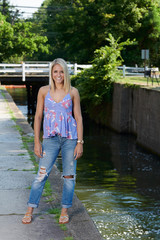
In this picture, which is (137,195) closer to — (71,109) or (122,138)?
(71,109)

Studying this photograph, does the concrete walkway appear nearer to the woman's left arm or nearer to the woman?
the woman

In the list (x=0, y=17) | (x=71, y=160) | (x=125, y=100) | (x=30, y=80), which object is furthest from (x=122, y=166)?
(x=0, y=17)

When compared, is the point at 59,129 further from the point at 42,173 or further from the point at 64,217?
the point at 64,217

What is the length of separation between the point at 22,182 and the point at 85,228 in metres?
2.07

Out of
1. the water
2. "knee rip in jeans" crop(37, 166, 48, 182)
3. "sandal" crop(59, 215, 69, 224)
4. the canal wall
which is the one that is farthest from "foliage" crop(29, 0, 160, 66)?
"sandal" crop(59, 215, 69, 224)

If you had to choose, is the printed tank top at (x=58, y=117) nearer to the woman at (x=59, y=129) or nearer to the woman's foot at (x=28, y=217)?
the woman at (x=59, y=129)

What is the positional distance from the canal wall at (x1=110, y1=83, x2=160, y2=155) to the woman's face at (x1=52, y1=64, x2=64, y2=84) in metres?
12.5

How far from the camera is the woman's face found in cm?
455

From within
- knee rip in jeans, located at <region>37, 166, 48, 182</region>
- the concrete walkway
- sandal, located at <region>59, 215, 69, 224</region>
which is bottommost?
the concrete walkway

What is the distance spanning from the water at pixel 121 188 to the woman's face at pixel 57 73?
12.0 ft

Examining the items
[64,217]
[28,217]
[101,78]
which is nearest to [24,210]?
[28,217]

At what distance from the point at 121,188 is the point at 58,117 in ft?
23.7

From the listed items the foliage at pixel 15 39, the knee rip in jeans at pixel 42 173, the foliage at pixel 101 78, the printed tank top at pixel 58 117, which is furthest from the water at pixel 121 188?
the foliage at pixel 15 39

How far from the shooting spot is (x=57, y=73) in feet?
14.9
